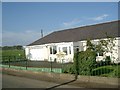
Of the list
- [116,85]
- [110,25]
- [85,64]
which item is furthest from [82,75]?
[110,25]

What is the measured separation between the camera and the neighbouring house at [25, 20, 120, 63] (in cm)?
2891

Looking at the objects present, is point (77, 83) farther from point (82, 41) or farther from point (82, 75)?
point (82, 41)

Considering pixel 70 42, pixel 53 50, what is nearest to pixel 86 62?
pixel 70 42

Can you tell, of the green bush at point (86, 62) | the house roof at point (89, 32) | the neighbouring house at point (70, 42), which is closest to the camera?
the green bush at point (86, 62)

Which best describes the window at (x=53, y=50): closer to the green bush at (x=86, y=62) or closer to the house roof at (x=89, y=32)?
the house roof at (x=89, y=32)

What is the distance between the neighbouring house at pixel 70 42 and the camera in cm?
2891

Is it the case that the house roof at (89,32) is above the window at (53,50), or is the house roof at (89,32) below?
above

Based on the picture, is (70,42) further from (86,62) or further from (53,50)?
(86,62)

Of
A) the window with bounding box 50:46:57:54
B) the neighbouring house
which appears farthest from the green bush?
the window with bounding box 50:46:57:54

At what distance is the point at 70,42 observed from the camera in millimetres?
31219

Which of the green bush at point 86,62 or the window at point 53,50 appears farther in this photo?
the window at point 53,50

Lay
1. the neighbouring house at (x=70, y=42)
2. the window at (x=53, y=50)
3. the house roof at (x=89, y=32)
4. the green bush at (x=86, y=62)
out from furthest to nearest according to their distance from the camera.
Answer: the window at (x=53, y=50) < the neighbouring house at (x=70, y=42) < the house roof at (x=89, y=32) < the green bush at (x=86, y=62)

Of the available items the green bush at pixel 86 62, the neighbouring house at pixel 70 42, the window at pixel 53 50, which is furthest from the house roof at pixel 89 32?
the green bush at pixel 86 62

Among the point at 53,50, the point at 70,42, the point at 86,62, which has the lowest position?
the point at 86,62
